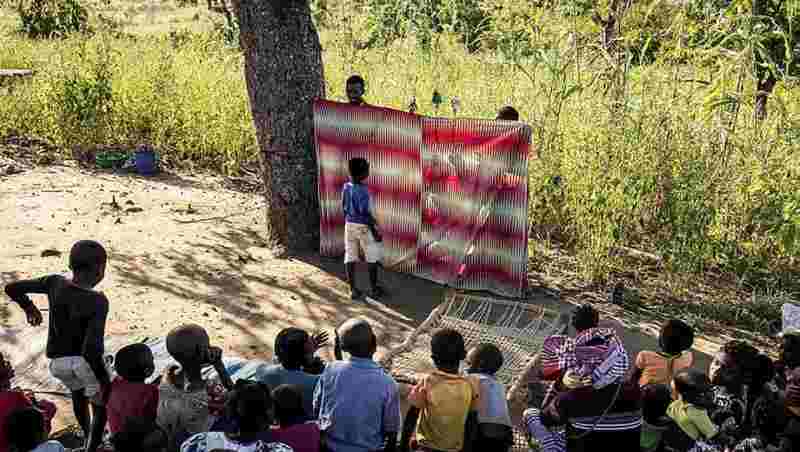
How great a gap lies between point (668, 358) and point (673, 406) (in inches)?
13.5

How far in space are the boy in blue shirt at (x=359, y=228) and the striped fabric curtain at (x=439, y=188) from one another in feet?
1.41

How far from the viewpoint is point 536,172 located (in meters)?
6.91

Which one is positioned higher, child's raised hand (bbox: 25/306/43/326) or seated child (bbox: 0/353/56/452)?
child's raised hand (bbox: 25/306/43/326)

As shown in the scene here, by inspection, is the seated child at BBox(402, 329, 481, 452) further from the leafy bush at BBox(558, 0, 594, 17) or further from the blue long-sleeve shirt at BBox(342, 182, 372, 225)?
the leafy bush at BBox(558, 0, 594, 17)

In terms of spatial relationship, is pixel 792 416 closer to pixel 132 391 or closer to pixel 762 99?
pixel 132 391

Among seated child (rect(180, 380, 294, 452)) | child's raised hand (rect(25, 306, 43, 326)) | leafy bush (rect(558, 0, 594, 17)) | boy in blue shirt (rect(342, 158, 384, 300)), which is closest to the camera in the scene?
seated child (rect(180, 380, 294, 452))

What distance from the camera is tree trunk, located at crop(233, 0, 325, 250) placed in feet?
21.2

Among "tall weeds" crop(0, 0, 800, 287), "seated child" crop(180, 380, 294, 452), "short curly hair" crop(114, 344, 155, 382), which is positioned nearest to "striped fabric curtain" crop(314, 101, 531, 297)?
"tall weeds" crop(0, 0, 800, 287)

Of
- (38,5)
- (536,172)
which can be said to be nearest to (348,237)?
(536,172)

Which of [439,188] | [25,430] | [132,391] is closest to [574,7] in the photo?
[439,188]

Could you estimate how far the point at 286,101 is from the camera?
21.4 feet

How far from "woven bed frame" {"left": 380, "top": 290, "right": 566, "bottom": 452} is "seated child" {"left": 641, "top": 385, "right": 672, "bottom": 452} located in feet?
2.02

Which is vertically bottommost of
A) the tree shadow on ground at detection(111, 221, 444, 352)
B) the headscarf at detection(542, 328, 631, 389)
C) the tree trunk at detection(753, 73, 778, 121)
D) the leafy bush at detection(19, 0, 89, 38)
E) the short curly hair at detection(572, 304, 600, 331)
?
the tree shadow on ground at detection(111, 221, 444, 352)

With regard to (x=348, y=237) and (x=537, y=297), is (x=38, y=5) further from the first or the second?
(x=537, y=297)
